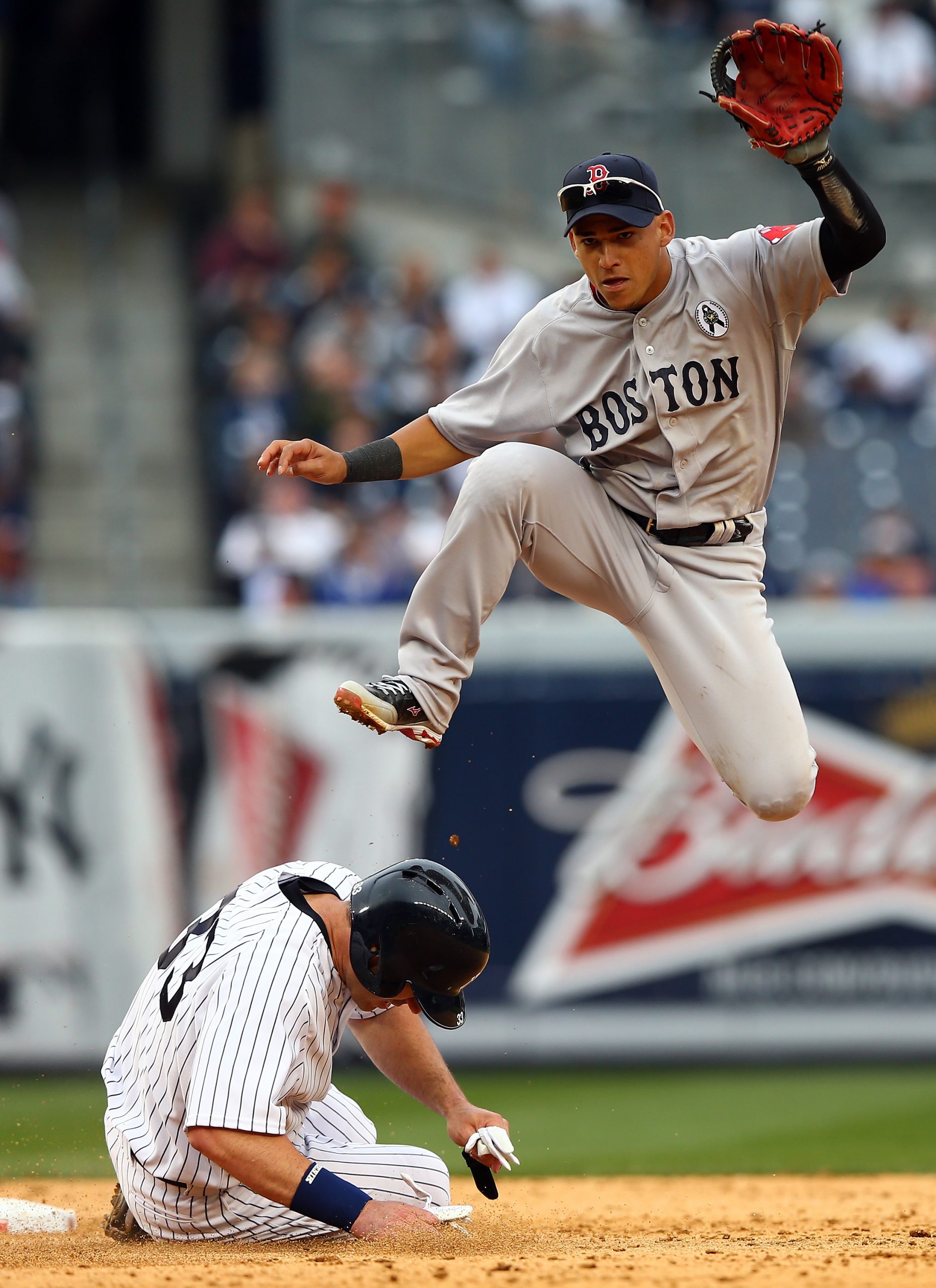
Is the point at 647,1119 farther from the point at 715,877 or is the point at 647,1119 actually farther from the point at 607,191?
the point at 607,191

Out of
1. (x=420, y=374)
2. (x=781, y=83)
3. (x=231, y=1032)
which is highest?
(x=781, y=83)

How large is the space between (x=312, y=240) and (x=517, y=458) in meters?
8.51

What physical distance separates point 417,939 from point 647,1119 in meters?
4.22

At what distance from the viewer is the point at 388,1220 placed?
182 inches

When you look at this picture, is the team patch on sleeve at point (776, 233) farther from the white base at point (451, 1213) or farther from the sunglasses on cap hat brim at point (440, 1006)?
the white base at point (451, 1213)

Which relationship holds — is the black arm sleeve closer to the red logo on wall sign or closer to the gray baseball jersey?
the gray baseball jersey

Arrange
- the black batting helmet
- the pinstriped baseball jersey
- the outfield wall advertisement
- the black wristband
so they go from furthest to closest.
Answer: the outfield wall advertisement → the black wristband → the black batting helmet → the pinstriped baseball jersey

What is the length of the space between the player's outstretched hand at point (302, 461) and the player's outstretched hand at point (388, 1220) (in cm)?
190

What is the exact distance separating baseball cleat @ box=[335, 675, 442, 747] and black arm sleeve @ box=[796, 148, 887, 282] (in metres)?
1.62

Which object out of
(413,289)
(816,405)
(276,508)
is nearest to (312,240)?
(413,289)

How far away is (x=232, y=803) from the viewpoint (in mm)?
9461

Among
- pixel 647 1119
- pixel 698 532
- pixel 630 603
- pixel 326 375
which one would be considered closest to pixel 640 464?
pixel 698 532

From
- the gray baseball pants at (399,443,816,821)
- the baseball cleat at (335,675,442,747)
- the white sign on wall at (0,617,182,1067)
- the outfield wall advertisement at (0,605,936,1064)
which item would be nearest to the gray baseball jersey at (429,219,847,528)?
the gray baseball pants at (399,443,816,821)

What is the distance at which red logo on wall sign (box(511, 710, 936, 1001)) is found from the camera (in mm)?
9438
